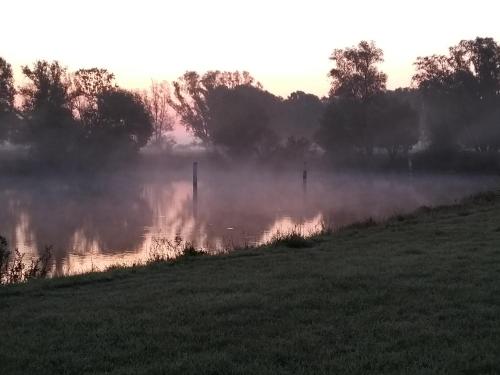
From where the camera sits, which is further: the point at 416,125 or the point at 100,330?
the point at 416,125

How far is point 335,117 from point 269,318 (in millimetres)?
52545

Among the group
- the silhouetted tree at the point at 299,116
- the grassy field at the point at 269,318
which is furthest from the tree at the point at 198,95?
the grassy field at the point at 269,318

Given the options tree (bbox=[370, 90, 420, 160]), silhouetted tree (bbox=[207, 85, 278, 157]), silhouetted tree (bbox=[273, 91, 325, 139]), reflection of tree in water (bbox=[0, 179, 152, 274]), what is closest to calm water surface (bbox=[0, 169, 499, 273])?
reflection of tree in water (bbox=[0, 179, 152, 274])

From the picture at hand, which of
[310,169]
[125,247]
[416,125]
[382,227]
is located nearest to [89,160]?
[310,169]

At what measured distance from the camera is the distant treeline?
5600cm

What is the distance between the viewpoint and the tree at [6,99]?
201 feet

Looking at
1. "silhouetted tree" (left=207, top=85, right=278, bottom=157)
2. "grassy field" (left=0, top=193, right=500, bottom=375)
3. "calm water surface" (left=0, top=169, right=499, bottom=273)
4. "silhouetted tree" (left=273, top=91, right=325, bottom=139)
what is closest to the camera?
"grassy field" (left=0, top=193, right=500, bottom=375)

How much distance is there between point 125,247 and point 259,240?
419 cm

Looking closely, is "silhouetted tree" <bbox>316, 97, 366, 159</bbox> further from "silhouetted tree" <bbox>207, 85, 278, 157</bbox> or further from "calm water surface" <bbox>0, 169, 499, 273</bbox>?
"silhouetted tree" <bbox>207, 85, 278, 157</bbox>

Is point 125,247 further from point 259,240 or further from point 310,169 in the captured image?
point 310,169

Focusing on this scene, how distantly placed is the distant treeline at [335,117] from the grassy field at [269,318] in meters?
48.0

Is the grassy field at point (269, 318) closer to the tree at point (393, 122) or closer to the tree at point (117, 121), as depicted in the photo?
the tree at point (393, 122)

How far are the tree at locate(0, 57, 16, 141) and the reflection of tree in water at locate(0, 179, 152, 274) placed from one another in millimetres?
13787

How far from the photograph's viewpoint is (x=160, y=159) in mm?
70250
